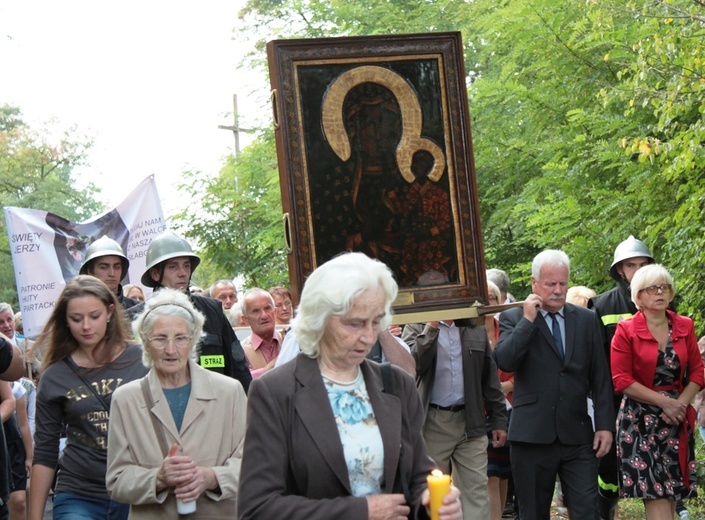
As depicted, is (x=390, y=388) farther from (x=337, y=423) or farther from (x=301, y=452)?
(x=301, y=452)

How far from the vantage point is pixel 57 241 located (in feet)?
45.6

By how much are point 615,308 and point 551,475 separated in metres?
1.83

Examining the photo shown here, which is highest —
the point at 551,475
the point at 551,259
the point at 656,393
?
the point at 551,259

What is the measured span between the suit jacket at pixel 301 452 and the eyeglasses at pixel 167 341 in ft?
5.91

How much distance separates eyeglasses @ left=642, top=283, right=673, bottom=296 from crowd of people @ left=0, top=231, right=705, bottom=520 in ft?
0.07

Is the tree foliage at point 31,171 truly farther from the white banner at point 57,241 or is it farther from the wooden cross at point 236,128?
the white banner at point 57,241

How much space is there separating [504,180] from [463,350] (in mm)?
8662

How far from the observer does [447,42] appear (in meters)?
7.80

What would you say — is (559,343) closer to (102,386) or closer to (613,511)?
(613,511)

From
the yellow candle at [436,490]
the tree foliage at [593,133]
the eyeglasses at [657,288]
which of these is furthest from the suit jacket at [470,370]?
the yellow candle at [436,490]

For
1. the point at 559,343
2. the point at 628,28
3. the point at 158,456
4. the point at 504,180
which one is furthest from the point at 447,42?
the point at 504,180

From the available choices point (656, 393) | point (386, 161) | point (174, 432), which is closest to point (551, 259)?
point (656, 393)

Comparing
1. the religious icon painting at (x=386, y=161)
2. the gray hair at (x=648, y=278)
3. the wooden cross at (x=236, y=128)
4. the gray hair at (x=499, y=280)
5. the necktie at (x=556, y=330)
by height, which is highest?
the wooden cross at (x=236, y=128)

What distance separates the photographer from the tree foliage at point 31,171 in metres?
45.5
